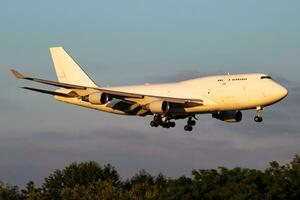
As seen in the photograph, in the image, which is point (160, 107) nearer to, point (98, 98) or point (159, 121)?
point (159, 121)

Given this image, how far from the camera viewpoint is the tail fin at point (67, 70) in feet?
399

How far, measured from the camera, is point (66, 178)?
17138 cm

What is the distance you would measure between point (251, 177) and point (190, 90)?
1052 cm

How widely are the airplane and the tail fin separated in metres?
3.06

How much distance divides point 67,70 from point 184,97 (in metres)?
19.6

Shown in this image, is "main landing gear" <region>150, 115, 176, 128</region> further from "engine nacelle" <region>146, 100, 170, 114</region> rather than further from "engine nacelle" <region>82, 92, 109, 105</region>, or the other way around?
"engine nacelle" <region>82, 92, 109, 105</region>

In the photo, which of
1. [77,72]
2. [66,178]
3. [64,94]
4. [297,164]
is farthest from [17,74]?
[66,178]

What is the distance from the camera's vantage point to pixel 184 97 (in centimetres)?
10688

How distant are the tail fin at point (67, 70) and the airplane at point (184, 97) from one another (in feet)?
10.1

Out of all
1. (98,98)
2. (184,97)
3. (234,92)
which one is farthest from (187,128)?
(234,92)

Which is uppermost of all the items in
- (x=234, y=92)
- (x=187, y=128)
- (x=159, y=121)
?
(x=234, y=92)

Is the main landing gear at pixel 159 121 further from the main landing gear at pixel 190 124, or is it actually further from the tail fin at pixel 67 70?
the tail fin at pixel 67 70

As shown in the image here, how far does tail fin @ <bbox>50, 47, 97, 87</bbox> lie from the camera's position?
399ft

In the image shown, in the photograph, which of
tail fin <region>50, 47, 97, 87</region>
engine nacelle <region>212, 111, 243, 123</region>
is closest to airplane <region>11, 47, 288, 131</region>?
engine nacelle <region>212, 111, 243, 123</region>
